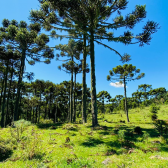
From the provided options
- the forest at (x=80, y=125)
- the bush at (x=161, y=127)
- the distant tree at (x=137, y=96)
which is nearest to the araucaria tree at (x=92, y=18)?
the forest at (x=80, y=125)

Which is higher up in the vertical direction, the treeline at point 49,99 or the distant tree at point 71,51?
the distant tree at point 71,51

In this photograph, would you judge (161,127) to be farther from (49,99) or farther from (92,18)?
(49,99)

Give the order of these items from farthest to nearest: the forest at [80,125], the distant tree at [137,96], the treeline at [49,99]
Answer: the distant tree at [137,96] → the treeline at [49,99] → the forest at [80,125]

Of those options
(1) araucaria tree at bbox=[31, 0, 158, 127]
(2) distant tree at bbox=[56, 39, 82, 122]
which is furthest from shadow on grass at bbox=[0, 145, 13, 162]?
Result: (2) distant tree at bbox=[56, 39, 82, 122]

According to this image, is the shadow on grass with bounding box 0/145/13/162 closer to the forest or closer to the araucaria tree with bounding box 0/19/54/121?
the forest

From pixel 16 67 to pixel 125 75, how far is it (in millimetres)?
19929

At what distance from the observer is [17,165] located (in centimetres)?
388

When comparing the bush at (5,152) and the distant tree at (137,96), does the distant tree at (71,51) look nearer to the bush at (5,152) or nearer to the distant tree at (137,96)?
the bush at (5,152)

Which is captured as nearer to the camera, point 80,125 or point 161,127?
point 161,127

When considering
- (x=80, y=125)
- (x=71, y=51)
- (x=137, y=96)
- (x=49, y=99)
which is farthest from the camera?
(x=137, y=96)

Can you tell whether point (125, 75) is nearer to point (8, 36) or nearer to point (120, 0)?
point (120, 0)

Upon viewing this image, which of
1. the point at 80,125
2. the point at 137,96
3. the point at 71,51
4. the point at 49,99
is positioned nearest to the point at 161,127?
the point at 80,125

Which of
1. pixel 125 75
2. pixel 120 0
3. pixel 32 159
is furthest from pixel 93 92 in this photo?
pixel 125 75

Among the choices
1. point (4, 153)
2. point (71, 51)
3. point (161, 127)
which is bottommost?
point (4, 153)
